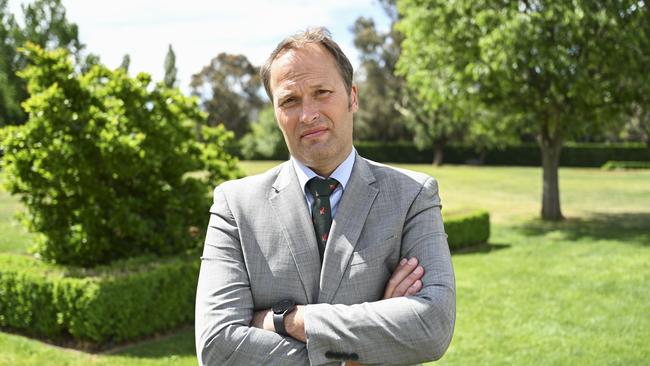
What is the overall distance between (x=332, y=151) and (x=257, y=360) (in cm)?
94

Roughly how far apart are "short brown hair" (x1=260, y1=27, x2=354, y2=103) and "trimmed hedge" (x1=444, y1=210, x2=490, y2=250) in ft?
40.8

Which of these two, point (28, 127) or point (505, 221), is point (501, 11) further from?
point (28, 127)

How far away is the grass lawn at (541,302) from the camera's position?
739 centimetres

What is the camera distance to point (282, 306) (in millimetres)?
2615

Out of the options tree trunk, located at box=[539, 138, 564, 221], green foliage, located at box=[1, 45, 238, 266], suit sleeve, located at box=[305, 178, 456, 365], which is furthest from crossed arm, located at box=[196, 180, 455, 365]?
tree trunk, located at box=[539, 138, 564, 221]

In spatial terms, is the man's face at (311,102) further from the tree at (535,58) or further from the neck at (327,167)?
the tree at (535,58)

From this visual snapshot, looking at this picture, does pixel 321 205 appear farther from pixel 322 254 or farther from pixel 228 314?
pixel 228 314

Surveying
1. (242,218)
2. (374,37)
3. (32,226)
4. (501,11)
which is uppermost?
(374,37)

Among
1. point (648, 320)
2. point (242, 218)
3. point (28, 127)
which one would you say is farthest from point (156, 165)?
point (648, 320)

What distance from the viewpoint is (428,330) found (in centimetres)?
256

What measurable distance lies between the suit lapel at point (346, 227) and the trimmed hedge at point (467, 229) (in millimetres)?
12346

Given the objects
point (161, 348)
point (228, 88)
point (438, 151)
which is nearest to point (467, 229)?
point (161, 348)

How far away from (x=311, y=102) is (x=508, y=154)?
55.8 metres

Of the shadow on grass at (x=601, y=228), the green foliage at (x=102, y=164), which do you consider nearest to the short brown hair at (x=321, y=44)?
the green foliage at (x=102, y=164)
